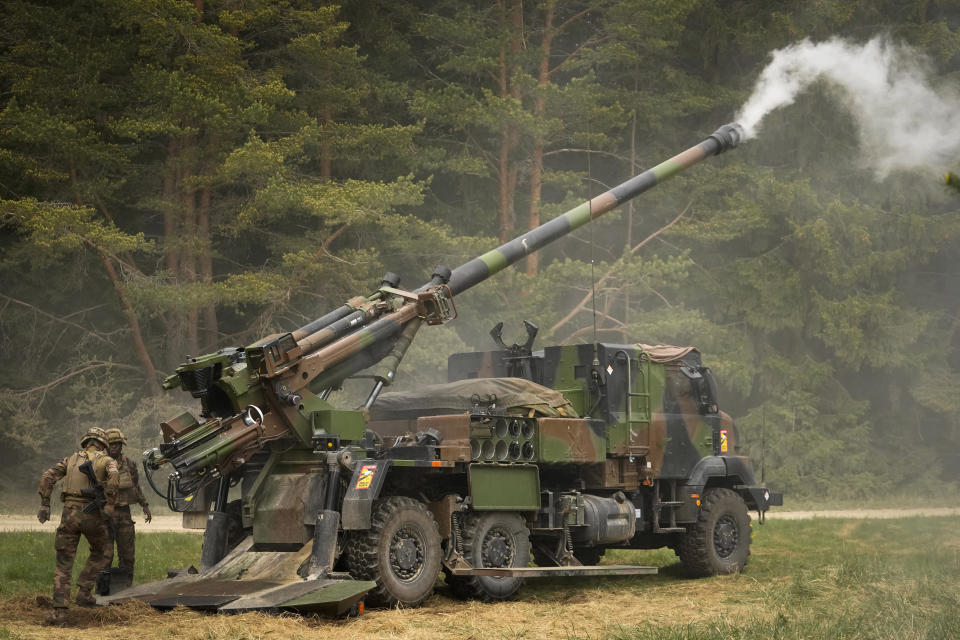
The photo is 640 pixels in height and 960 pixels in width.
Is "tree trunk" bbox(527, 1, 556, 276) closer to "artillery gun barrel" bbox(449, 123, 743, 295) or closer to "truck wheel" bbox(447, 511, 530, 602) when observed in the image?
"artillery gun barrel" bbox(449, 123, 743, 295)

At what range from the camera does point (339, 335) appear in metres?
13.1

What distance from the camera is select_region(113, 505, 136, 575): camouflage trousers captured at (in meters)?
12.7

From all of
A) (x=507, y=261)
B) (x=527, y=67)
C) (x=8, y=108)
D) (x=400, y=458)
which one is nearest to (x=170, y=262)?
(x=8, y=108)

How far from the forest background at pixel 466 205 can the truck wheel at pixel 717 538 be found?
5633 mm

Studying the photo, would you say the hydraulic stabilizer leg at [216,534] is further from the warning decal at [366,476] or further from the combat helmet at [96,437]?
the warning decal at [366,476]

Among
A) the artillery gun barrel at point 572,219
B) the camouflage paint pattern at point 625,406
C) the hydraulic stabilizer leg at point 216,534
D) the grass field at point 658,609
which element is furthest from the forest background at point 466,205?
the hydraulic stabilizer leg at point 216,534

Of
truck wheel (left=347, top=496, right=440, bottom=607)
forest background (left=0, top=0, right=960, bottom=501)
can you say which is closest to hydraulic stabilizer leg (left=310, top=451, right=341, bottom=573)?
truck wheel (left=347, top=496, right=440, bottom=607)

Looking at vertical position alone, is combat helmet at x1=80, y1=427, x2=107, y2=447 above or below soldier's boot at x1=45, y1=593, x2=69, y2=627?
above

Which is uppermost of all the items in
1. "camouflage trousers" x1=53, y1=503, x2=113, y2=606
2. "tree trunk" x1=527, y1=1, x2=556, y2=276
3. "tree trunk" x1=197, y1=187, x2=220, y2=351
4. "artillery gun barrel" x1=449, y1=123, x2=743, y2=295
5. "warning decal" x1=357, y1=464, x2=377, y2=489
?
"tree trunk" x1=527, y1=1, x2=556, y2=276

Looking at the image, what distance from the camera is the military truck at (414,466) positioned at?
1188 cm

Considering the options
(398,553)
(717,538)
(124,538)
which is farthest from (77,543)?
(717,538)

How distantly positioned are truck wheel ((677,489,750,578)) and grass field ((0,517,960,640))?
0.25m

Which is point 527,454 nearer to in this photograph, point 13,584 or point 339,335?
point 339,335

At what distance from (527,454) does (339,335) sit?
240 cm
